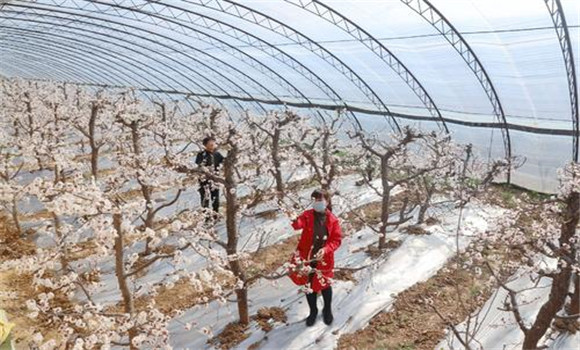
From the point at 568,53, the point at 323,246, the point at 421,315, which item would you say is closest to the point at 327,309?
the point at 323,246

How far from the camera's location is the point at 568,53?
959cm

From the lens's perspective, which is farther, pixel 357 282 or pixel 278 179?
pixel 278 179

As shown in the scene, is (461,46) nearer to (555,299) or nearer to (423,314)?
(423,314)

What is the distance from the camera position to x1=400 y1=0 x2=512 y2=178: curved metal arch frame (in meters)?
10.3

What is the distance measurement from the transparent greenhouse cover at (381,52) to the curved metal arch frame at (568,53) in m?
0.03

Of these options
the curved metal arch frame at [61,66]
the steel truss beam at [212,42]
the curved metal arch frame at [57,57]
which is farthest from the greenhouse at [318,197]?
the curved metal arch frame at [61,66]

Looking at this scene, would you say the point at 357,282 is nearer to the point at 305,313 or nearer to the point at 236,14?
the point at 305,313

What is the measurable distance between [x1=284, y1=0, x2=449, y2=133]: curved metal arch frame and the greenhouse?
8 cm

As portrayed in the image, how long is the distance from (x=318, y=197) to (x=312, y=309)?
178 centimetres

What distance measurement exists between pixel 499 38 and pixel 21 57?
28587 millimetres

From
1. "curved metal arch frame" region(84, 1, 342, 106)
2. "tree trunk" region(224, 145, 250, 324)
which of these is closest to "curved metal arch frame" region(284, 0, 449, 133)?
"curved metal arch frame" region(84, 1, 342, 106)

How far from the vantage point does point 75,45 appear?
2173cm

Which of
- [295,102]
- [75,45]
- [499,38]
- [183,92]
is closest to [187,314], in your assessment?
[499,38]

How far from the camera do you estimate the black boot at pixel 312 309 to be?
6.67 m
